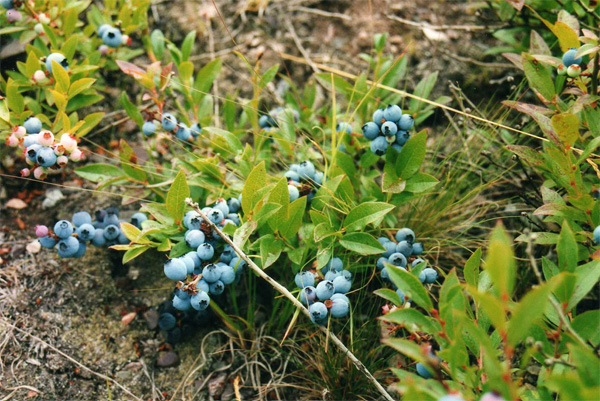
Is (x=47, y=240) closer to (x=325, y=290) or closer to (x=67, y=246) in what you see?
(x=67, y=246)

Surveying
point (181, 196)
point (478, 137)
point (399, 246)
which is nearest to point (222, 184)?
point (181, 196)

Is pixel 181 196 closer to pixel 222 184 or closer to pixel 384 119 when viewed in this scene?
pixel 222 184

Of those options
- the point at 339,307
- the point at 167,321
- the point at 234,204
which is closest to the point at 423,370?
the point at 339,307

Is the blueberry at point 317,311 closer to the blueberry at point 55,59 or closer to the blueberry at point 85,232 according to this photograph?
the blueberry at point 85,232

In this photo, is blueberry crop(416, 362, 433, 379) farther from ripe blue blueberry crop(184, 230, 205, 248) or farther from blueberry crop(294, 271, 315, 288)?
ripe blue blueberry crop(184, 230, 205, 248)

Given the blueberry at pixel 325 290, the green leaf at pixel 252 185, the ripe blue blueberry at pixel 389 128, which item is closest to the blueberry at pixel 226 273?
the green leaf at pixel 252 185

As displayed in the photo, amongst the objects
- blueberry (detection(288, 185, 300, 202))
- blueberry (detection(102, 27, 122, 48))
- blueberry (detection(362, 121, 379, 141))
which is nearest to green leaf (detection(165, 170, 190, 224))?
blueberry (detection(288, 185, 300, 202))
